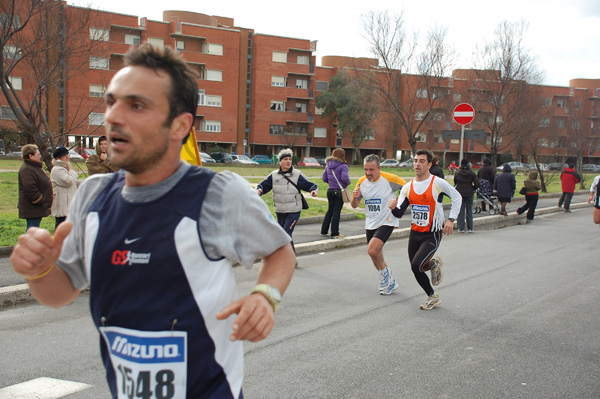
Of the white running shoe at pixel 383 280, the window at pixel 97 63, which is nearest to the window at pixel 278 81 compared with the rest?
the window at pixel 97 63

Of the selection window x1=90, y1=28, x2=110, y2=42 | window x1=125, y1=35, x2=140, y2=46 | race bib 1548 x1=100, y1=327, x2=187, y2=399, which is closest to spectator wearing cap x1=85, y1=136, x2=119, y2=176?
window x1=90, y1=28, x2=110, y2=42

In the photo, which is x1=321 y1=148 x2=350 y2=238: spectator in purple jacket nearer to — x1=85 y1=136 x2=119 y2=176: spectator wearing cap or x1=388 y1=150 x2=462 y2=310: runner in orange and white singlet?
x1=388 y1=150 x2=462 y2=310: runner in orange and white singlet

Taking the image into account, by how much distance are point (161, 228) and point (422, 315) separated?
18.3 feet

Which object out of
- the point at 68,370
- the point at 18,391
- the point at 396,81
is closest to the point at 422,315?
the point at 68,370

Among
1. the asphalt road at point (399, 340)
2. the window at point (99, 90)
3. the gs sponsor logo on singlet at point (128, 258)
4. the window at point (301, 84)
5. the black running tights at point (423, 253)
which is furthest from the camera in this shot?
the window at point (301, 84)

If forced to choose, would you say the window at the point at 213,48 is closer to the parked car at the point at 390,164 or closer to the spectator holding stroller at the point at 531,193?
the parked car at the point at 390,164

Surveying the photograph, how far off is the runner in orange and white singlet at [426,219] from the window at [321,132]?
229 ft

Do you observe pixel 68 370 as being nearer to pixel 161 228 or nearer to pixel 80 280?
pixel 80 280

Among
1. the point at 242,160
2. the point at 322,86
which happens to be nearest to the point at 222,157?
the point at 242,160

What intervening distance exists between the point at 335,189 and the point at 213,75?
187ft

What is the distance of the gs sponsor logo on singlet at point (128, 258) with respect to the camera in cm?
179

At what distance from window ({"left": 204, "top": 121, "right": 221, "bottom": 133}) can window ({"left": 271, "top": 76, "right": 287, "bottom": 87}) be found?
977cm

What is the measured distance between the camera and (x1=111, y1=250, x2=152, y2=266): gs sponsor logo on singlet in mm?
1790

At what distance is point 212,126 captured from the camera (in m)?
67.6
